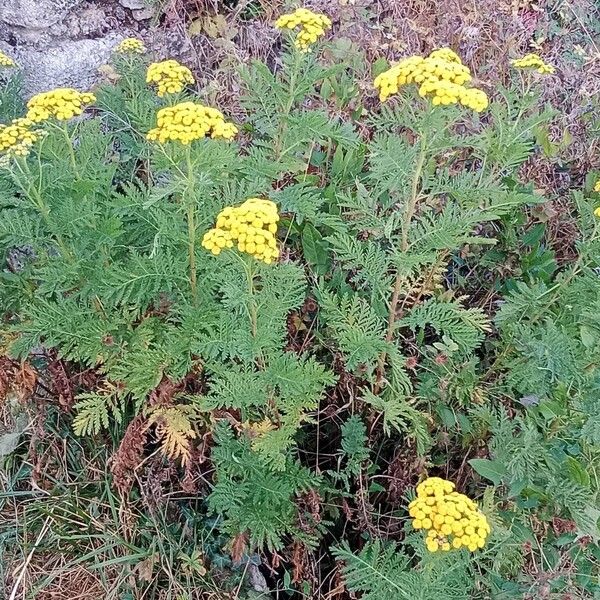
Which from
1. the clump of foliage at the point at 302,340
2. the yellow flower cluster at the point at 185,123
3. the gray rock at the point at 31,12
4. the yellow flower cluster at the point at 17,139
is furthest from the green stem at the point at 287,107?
the gray rock at the point at 31,12

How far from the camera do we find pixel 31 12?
9.82 ft

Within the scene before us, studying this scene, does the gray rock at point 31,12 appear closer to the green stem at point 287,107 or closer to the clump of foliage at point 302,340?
the clump of foliage at point 302,340

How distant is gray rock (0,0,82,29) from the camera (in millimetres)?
2984

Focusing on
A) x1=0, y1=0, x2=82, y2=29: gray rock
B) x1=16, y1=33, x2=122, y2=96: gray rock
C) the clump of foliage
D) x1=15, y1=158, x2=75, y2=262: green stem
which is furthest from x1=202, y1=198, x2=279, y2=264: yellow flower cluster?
x1=0, y1=0, x2=82, y2=29: gray rock

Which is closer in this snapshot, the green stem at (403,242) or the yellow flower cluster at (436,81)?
the yellow flower cluster at (436,81)

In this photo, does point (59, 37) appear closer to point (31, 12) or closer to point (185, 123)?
point (31, 12)

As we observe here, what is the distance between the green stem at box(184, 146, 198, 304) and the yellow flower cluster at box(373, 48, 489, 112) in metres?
0.53

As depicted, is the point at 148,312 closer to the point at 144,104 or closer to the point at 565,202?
the point at 144,104

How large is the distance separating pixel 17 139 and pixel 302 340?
1.13 meters

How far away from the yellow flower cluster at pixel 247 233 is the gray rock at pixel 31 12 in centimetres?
209

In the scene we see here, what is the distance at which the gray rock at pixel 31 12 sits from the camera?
298cm

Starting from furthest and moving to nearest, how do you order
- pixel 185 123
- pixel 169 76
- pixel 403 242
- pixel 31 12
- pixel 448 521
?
pixel 31 12, pixel 169 76, pixel 403 242, pixel 185 123, pixel 448 521

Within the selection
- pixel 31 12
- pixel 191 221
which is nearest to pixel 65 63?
pixel 31 12

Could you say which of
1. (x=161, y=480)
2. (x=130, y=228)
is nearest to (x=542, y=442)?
(x=161, y=480)
